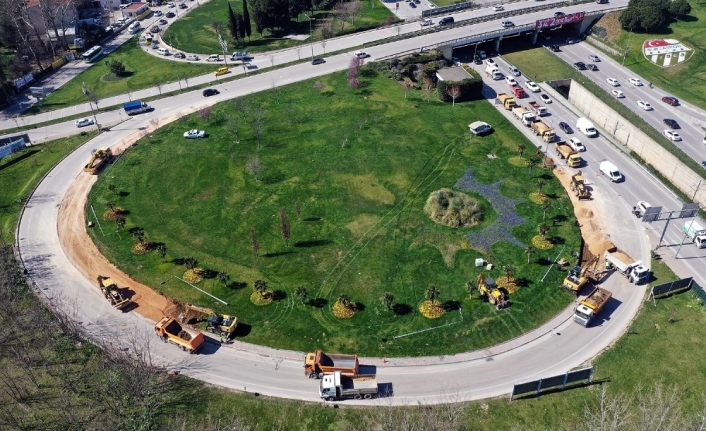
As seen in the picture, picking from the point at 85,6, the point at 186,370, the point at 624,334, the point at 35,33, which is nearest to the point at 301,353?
the point at 186,370

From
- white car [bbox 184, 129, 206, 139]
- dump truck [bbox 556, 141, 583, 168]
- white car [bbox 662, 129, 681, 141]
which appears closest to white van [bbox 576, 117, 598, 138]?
dump truck [bbox 556, 141, 583, 168]

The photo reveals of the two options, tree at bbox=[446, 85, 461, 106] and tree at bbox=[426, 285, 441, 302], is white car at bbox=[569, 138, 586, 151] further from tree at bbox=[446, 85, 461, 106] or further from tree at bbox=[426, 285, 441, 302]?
tree at bbox=[426, 285, 441, 302]

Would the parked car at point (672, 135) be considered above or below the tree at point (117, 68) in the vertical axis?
below

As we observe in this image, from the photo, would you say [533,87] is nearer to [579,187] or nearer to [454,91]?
[454,91]

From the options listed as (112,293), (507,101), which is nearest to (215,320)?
(112,293)

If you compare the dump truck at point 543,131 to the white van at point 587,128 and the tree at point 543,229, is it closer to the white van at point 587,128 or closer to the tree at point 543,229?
the white van at point 587,128

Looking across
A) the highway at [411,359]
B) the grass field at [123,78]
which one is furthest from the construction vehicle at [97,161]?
the grass field at [123,78]
